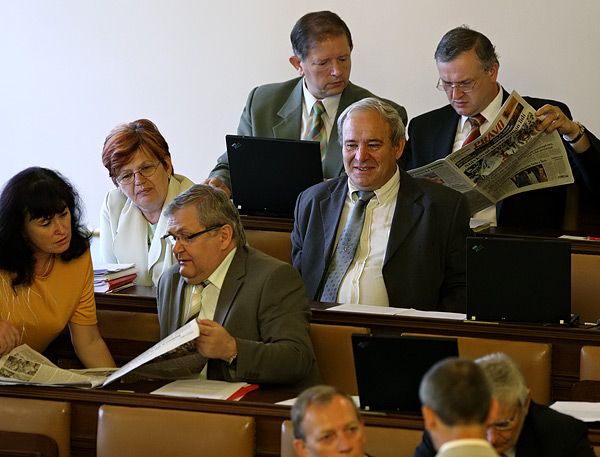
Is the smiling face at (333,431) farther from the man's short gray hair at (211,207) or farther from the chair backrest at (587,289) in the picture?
the chair backrest at (587,289)

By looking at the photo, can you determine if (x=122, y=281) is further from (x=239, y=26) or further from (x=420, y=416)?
(x=239, y=26)

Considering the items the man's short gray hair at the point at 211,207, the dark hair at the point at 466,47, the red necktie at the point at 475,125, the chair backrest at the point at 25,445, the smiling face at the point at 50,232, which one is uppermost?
the dark hair at the point at 466,47

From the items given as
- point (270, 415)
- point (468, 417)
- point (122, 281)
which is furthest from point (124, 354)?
point (468, 417)

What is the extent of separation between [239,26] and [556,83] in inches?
67.8

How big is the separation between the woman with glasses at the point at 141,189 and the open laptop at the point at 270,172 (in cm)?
23

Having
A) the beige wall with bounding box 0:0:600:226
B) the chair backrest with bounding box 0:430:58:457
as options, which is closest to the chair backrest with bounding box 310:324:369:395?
the chair backrest with bounding box 0:430:58:457

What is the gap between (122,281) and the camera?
15.1 ft

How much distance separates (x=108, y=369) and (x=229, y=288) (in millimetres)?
460

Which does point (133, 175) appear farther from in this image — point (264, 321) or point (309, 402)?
point (309, 402)

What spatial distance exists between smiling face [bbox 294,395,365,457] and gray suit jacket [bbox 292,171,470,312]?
5.97ft

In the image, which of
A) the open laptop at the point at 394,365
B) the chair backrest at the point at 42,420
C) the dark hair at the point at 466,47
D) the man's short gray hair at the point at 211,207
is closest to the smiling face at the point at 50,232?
the man's short gray hair at the point at 211,207

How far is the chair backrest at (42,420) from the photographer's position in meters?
3.49

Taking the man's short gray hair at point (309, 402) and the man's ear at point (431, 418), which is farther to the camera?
the man's short gray hair at point (309, 402)

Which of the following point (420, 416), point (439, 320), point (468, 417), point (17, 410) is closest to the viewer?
point (468, 417)
